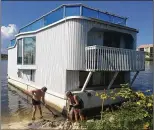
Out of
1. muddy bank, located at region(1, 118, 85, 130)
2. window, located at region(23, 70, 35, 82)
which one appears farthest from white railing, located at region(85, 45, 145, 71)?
window, located at region(23, 70, 35, 82)

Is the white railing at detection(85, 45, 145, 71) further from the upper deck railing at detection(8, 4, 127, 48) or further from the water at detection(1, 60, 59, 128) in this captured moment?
the water at detection(1, 60, 59, 128)

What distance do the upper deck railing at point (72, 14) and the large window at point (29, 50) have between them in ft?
3.43

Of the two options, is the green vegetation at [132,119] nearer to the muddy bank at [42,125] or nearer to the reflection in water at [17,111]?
the muddy bank at [42,125]

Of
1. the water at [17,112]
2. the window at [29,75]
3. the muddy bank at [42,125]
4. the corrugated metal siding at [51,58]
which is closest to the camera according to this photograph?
the muddy bank at [42,125]

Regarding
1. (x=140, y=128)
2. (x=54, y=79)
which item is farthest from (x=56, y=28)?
(x=140, y=128)

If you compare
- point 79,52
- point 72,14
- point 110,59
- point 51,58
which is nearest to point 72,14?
point 72,14

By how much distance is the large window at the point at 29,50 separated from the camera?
59.0 ft

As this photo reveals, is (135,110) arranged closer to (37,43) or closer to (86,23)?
(86,23)

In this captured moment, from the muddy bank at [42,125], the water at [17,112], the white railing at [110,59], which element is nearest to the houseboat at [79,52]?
the white railing at [110,59]

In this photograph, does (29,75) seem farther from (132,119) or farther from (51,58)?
(132,119)

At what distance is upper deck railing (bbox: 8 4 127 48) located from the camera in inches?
514

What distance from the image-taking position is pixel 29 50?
18422mm

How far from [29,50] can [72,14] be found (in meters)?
7.01

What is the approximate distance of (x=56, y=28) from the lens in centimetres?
1416
